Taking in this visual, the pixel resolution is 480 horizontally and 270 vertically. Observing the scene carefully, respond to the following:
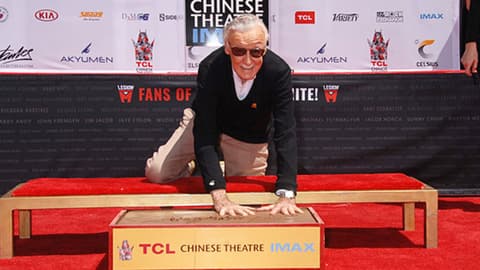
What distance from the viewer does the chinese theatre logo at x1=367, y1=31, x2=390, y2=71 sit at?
538 centimetres

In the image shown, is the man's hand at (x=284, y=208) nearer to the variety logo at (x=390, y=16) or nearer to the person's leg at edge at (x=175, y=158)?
the person's leg at edge at (x=175, y=158)

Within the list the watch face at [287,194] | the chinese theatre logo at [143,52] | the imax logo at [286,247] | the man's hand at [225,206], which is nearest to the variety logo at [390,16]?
the chinese theatre logo at [143,52]

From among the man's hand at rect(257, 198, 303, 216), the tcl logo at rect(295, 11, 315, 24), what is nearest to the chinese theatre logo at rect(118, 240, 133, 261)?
the man's hand at rect(257, 198, 303, 216)

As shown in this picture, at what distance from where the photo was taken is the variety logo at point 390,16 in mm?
5367

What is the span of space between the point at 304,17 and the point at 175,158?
235 cm

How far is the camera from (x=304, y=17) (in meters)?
5.37

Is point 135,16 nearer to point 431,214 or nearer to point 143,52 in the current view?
point 143,52

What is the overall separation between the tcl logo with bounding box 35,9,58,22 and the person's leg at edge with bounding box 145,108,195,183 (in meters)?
2.19

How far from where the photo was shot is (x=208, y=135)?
3.15 metres

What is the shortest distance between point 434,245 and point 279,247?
1.23 metres

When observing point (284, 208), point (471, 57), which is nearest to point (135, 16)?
point (471, 57)

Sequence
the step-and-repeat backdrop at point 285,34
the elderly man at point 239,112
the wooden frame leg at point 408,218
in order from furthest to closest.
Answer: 1. the step-and-repeat backdrop at point 285,34
2. the wooden frame leg at point 408,218
3. the elderly man at point 239,112

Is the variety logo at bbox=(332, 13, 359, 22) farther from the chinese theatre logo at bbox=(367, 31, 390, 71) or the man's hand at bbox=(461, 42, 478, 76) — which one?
the man's hand at bbox=(461, 42, 478, 76)

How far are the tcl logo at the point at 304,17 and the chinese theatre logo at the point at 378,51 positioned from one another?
1.81 ft
